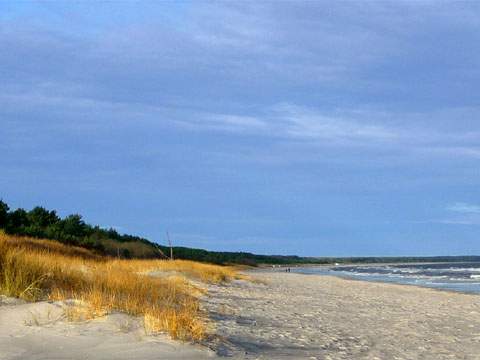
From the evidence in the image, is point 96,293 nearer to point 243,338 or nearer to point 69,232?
point 243,338

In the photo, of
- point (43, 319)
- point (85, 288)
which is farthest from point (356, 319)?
point (43, 319)

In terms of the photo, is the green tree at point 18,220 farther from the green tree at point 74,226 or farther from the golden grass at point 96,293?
the golden grass at point 96,293

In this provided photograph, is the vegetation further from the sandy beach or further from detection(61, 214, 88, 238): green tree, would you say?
the sandy beach

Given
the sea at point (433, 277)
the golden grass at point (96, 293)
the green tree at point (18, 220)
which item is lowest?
the golden grass at point (96, 293)

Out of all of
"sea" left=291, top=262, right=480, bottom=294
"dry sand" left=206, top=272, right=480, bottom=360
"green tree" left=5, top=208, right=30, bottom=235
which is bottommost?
"dry sand" left=206, top=272, right=480, bottom=360

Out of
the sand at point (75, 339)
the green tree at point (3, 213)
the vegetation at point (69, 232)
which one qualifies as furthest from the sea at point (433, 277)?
the sand at point (75, 339)

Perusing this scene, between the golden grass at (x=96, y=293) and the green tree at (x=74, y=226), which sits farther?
the green tree at (x=74, y=226)

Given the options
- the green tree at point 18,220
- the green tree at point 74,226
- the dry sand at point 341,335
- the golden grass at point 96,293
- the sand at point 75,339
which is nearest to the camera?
the sand at point 75,339

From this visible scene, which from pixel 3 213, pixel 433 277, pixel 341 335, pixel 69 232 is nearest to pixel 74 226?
pixel 69 232

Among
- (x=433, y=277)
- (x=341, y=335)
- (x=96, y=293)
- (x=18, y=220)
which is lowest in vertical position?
(x=341, y=335)

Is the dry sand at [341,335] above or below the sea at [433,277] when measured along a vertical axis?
below

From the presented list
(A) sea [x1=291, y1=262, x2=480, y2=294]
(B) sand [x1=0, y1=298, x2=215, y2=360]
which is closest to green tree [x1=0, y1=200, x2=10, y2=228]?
(A) sea [x1=291, y1=262, x2=480, y2=294]

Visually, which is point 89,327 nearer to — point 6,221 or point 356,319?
point 356,319

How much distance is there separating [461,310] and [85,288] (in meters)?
13.9
